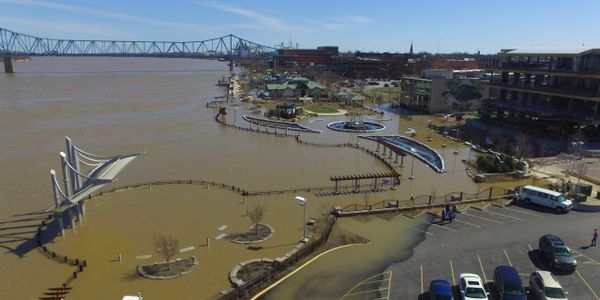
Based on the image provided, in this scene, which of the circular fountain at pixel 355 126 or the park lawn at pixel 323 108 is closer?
the circular fountain at pixel 355 126

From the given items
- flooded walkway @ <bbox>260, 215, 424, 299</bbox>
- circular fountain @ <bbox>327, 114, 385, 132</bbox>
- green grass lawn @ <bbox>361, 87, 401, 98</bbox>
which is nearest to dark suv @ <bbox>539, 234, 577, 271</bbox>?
flooded walkway @ <bbox>260, 215, 424, 299</bbox>

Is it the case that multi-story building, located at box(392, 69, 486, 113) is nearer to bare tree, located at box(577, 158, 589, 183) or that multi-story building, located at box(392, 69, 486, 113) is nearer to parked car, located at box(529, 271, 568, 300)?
bare tree, located at box(577, 158, 589, 183)

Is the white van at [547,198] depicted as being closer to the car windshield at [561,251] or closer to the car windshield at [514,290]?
the car windshield at [561,251]

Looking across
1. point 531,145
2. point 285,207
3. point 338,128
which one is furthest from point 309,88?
point 285,207

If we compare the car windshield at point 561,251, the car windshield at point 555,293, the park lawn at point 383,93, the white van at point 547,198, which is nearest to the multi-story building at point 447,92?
the park lawn at point 383,93

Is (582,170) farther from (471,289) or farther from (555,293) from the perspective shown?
(471,289)

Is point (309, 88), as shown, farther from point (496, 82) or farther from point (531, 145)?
point (531, 145)

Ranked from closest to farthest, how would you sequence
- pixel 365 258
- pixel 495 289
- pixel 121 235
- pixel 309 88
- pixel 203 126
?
pixel 495 289, pixel 365 258, pixel 121 235, pixel 203 126, pixel 309 88
